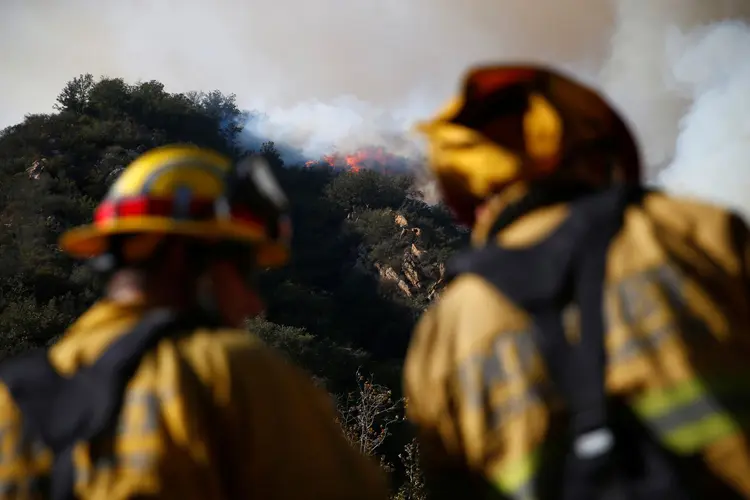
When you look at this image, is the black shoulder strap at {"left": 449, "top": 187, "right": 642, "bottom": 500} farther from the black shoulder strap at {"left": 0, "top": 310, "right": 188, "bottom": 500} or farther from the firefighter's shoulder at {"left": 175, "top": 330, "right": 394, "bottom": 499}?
the black shoulder strap at {"left": 0, "top": 310, "right": 188, "bottom": 500}

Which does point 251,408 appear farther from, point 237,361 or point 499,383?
point 499,383

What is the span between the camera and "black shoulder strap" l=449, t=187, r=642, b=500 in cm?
188

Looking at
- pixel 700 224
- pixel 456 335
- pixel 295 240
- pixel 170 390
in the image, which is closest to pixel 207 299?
pixel 170 390

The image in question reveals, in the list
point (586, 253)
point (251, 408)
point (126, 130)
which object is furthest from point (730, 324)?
point (126, 130)

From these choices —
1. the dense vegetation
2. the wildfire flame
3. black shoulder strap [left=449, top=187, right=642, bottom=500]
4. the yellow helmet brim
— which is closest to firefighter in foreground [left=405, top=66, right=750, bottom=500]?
black shoulder strap [left=449, top=187, right=642, bottom=500]

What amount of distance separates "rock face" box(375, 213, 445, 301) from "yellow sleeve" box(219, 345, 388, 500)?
34.9 metres

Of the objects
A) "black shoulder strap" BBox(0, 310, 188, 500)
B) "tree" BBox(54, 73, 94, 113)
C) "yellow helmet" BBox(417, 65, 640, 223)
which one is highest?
Answer: "tree" BBox(54, 73, 94, 113)

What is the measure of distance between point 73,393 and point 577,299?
1317 millimetres

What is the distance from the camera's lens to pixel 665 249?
6.27 ft

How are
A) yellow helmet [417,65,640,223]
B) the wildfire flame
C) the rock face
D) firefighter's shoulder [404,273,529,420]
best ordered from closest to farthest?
firefighter's shoulder [404,273,529,420]
yellow helmet [417,65,640,223]
the rock face
the wildfire flame

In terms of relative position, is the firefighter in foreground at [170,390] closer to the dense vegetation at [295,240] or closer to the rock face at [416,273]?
the dense vegetation at [295,240]

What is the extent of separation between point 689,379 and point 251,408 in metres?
1.07

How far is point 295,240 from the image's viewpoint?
40.4 meters

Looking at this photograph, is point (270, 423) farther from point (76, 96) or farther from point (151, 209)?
point (76, 96)
